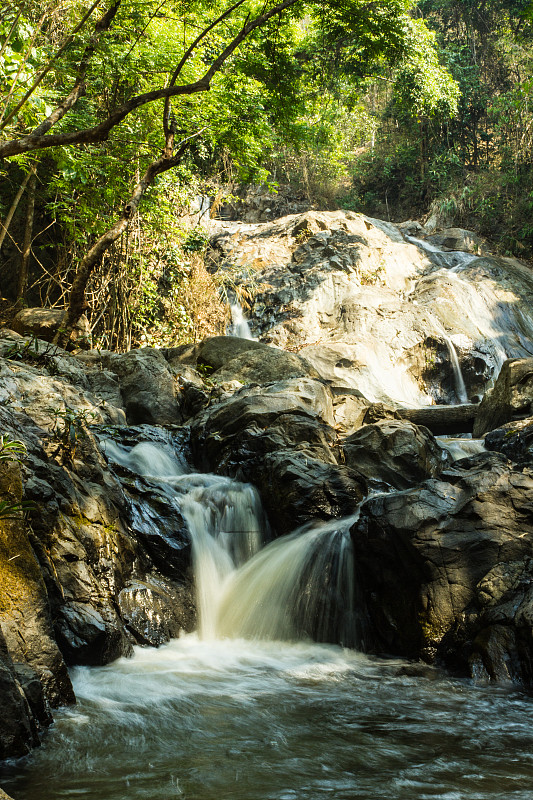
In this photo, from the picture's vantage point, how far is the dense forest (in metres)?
7.42

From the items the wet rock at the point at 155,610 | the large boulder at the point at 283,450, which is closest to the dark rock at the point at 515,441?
the large boulder at the point at 283,450

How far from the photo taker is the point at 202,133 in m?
11.3

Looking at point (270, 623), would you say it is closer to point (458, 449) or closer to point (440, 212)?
point (458, 449)

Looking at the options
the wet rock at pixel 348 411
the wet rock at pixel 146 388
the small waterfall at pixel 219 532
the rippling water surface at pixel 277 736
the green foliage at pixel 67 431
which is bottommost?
the rippling water surface at pixel 277 736

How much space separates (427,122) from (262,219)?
7.10 meters

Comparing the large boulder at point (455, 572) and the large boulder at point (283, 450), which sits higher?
the large boulder at point (283, 450)

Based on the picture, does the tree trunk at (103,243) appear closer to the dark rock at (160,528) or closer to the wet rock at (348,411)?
the dark rock at (160,528)

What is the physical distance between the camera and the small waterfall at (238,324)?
46.9 feet

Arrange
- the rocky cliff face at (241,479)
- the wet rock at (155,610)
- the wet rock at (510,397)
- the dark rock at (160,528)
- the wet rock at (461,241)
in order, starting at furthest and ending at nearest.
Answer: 1. the wet rock at (461,241)
2. the wet rock at (510,397)
3. the dark rock at (160,528)
4. the wet rock at (155,610)
5. the rocky cliff face at (241,479)

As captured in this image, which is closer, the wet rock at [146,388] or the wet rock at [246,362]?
the wet rock at [146,388]

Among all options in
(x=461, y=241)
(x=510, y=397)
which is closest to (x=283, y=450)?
(x=510, y=397)

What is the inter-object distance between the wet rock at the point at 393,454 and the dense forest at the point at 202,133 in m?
4.33

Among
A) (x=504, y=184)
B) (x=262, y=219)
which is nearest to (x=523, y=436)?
(x=504, y=184)

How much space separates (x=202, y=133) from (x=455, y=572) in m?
9.72
